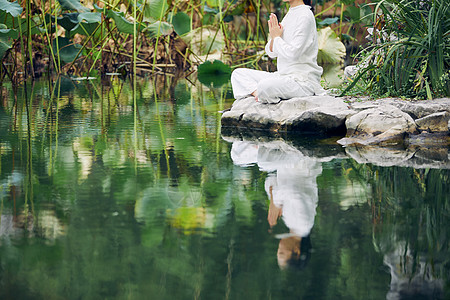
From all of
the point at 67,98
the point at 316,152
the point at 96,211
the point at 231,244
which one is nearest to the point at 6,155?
the point at 96,211

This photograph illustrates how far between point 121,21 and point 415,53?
5.09 m

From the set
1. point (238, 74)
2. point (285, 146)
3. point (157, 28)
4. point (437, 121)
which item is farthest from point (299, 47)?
point (157, 28)

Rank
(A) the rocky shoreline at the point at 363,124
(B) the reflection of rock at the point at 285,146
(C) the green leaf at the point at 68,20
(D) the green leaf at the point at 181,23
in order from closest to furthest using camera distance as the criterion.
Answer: (B) the reflection of rock at the point at 285,146 → (A) the rocky shoreline at the point at 363,124 → (C) the green leaf at the point at 68,20 → (D) the green leaf at the point at 181,23

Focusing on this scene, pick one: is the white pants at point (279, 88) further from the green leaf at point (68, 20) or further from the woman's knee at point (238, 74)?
the green leaf at point (68, 20)

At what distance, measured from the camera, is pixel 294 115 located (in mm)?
5137

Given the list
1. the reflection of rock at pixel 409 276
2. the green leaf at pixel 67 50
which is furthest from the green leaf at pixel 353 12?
the reflection of rock at pixel 409 276

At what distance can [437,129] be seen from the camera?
15.4ft

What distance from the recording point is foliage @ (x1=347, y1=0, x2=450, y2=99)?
505cm

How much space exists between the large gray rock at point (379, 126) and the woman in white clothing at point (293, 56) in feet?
2.28

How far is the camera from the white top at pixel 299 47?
523cm

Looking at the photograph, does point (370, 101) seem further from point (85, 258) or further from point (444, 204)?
point (85, 258)

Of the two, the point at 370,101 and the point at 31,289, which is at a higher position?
the point at 370,101

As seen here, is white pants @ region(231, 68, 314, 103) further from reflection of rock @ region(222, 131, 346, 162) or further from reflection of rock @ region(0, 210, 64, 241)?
reflection of rock @ region(0, 210, 64, 241)

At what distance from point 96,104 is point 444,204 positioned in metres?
4.53
